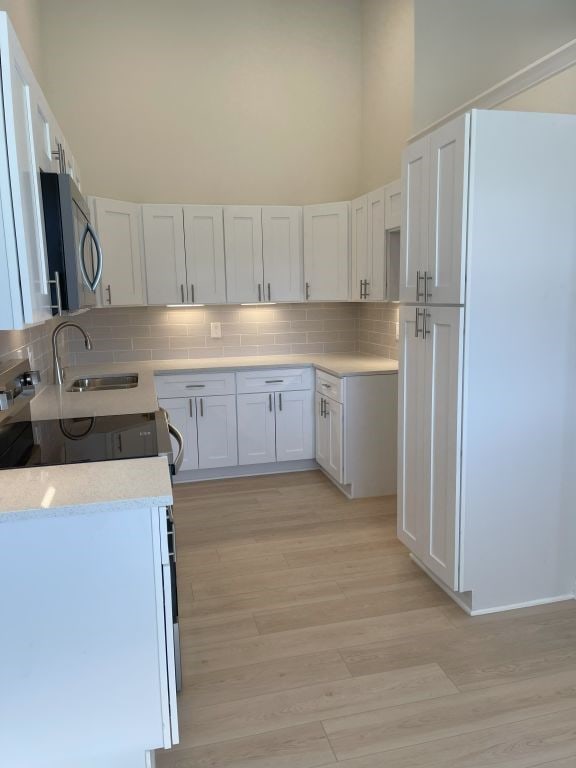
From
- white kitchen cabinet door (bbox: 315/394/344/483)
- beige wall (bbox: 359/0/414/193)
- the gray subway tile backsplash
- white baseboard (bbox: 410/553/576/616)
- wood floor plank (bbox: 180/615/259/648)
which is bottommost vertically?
wood floor plank (bbox: 180/615/259/648)

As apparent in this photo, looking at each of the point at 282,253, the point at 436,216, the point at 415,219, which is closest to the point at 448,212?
the point at 436,216

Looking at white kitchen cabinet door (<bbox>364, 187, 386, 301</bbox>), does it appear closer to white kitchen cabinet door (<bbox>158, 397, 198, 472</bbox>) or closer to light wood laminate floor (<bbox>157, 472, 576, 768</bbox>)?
white kitchen cabinet door (<bbox>158, 397, 198, 472</bbox>)

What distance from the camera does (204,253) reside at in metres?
4.30

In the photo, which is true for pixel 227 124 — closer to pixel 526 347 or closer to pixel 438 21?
pixel 438 21

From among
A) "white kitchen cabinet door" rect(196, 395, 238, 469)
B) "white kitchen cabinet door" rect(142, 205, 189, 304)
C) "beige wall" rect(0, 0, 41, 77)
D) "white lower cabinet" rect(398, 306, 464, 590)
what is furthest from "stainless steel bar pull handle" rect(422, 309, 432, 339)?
"beige wall" rect(0, 0, 41, 77)

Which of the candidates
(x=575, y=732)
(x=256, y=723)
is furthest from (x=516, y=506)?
(x=256, y=723)

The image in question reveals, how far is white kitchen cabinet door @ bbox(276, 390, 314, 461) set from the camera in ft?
14.4

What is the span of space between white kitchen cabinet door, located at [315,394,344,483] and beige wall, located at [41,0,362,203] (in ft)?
6.10

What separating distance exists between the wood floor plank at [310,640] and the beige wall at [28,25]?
3117mm

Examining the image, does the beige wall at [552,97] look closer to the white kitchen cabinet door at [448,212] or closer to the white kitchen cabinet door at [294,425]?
the white kitchen cabinet door at [448,212]

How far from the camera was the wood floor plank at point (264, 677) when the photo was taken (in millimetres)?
2025

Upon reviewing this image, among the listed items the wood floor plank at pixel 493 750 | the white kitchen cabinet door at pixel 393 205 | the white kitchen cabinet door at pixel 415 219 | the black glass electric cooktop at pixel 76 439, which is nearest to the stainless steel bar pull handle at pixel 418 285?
the white kitchen cabinet door at pixel 415 219

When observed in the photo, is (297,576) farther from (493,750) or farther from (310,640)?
(493,750)

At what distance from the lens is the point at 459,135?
7.34ft
